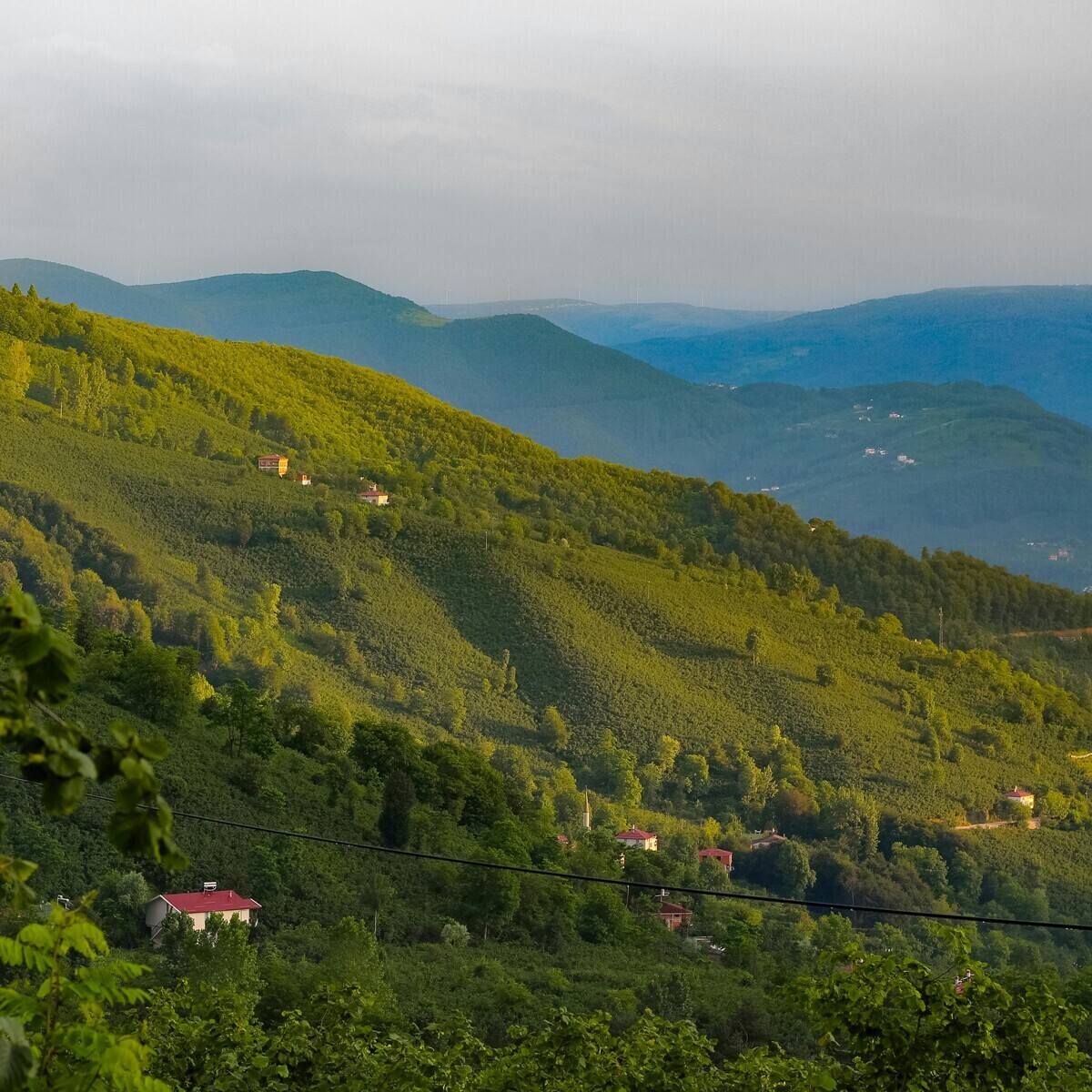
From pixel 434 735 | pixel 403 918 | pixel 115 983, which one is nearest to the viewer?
pixel 115 983

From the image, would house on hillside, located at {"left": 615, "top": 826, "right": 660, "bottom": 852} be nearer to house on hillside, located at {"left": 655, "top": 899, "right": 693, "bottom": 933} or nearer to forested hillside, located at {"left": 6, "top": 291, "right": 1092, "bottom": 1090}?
forested hillside, located at {"left": 6, "top": 291, "right": 1092, "bottom": 1090}

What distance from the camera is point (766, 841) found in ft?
156

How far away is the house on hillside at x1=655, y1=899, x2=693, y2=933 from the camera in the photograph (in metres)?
29.3

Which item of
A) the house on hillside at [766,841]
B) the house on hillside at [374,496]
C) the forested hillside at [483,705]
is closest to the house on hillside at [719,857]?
the forested hillside at [483,705]

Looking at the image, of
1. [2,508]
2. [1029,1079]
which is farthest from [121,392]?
[1029,1079]

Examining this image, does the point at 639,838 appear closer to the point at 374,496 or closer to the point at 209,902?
the point at 209,902

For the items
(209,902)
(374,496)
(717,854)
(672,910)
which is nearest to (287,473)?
(374,496)

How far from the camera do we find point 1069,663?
71.1 meters

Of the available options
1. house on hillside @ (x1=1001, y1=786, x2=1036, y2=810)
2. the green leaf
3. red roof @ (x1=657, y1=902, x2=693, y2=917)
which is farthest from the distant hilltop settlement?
the green leaf

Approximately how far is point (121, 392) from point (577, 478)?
2530cm

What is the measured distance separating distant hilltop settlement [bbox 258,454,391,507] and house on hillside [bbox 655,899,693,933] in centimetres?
4076

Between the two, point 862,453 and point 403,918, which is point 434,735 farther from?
point 862,453

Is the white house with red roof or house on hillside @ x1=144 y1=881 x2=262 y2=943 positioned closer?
house on hillside @ x1=144 y1=881 x2=262 y2=943

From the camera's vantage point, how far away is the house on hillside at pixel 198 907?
2064 centimetres
